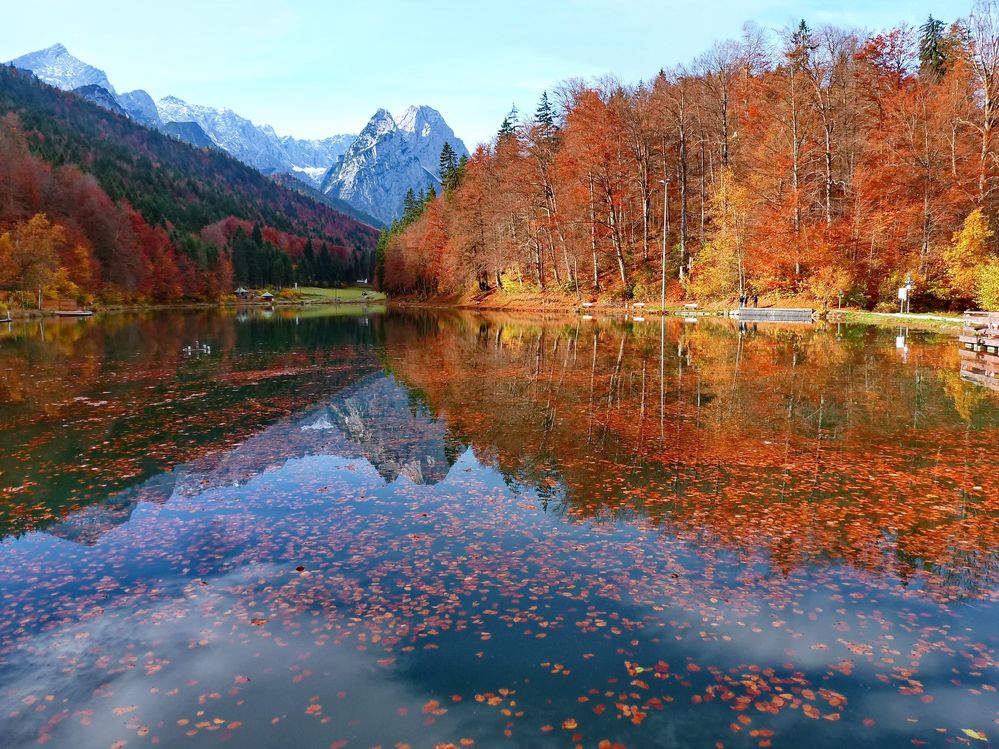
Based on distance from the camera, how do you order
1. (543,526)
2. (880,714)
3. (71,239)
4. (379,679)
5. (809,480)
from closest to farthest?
1. (880,714)
2. (379,679)
3. (543,526)
4. (809,480)
5. (71,239)

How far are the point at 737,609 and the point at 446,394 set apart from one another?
15.8m

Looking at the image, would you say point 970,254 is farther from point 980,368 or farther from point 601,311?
point 601,311

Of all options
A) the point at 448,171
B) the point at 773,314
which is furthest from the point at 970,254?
the point at 448,171

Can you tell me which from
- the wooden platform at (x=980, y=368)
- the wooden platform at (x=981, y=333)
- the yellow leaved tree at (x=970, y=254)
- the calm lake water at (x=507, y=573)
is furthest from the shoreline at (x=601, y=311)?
the calm lake water at (x=507, y=573)

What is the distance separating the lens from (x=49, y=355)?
34438 millimetres

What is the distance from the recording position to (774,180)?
52406mm

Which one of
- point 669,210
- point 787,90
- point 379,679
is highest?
point 787,90

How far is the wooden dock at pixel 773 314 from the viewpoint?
47344 millimetres

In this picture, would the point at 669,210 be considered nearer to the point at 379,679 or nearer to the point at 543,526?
the point at 543,526

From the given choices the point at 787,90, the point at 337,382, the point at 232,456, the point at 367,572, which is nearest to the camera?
the point at 367,572

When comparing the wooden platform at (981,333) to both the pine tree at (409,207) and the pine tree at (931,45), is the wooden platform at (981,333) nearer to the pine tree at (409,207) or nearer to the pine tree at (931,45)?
the pine tree at (931,45)

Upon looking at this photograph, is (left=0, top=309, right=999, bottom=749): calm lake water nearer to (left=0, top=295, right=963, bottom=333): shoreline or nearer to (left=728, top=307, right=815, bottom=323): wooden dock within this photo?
(left=0, top=295, right=963, bottom=333): shoreline

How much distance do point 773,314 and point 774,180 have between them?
40.8 feet

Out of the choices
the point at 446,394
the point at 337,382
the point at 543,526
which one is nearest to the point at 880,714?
the point at 543,526
